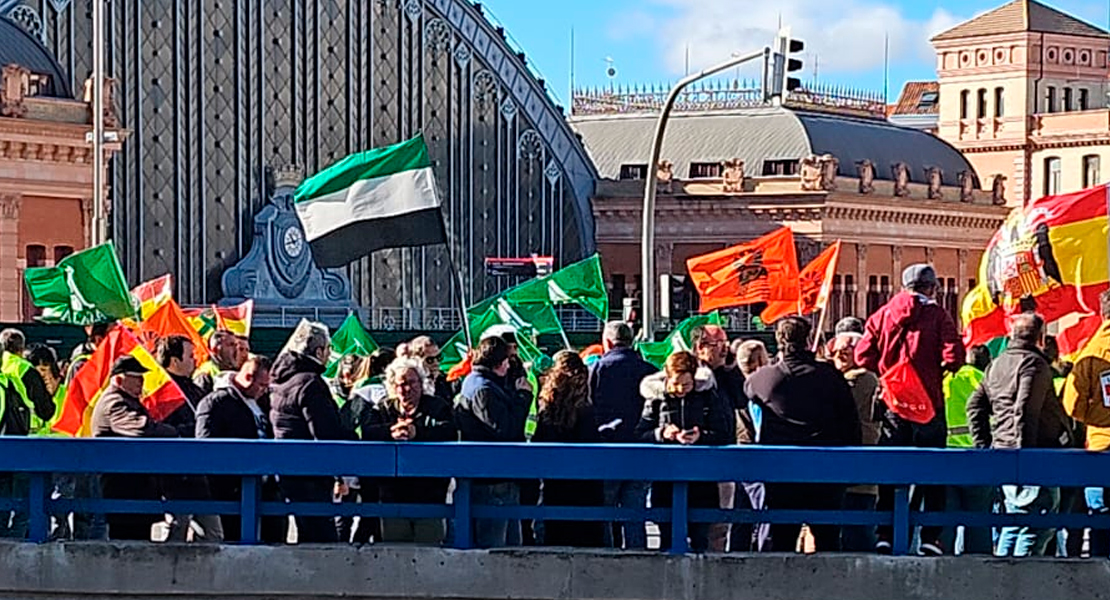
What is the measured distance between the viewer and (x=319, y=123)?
6003 cm

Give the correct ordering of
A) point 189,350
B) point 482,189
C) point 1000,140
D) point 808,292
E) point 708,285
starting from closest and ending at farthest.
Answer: point 189,350, point 708,285, point 808,292, point 482,189, point 1000,140

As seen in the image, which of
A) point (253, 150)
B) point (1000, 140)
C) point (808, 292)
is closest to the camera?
point (808, 292)

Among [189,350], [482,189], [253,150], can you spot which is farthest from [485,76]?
[189,350]

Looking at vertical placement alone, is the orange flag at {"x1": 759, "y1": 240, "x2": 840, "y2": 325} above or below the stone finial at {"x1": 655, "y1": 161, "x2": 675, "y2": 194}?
below

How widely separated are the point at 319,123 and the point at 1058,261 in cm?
4509

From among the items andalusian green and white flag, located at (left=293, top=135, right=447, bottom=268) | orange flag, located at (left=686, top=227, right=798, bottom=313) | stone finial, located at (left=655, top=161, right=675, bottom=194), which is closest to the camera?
andalusian green and white flag, located at (left=293, top=135, right=447, bottom=268)

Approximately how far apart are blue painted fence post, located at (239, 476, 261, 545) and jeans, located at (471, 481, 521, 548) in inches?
46.4

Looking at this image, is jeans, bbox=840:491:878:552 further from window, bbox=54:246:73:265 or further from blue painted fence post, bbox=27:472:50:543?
window, bbox=54:246:73:265

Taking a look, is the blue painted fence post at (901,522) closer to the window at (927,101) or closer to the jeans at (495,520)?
the jeans at (495,520)

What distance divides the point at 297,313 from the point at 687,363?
149 ft

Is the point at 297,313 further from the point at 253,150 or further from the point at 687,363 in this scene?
the point at 687,363

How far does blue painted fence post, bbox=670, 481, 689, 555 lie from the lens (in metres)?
13.0

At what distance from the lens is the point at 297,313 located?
194 ft

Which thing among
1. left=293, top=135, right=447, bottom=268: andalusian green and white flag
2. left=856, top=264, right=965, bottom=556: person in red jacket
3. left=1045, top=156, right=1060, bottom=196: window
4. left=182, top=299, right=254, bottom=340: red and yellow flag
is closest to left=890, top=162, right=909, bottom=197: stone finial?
left=1045, top=156, right=1060, bottom=196: window
